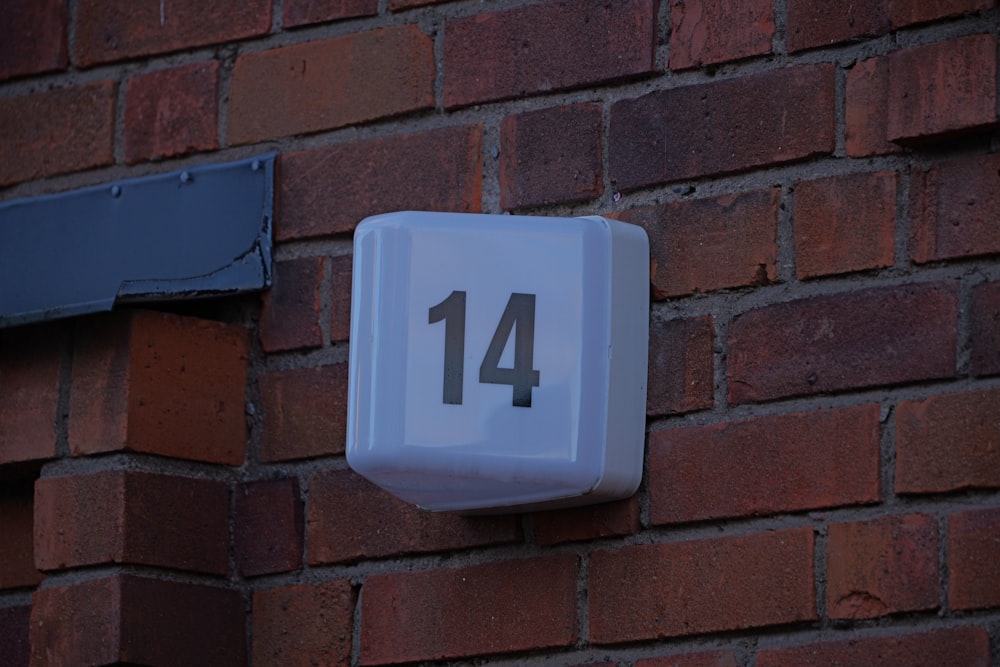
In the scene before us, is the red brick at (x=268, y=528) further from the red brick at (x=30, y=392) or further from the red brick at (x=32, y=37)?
the red brick at (x=32, y=37)

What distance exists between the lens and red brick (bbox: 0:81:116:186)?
1.82m

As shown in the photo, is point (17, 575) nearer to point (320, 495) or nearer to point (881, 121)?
point (320, 495)

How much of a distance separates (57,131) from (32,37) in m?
0.13

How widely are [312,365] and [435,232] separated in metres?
0.28

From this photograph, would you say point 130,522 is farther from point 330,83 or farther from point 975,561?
point 975,561

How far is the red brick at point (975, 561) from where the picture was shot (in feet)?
4.37

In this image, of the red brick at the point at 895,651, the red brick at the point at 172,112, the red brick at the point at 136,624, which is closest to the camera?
the red brick at the point at 895,651

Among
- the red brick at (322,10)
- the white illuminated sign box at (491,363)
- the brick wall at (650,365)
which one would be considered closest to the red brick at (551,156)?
the brick wall at (650,365)

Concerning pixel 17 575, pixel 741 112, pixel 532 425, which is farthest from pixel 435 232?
pixel 17 575

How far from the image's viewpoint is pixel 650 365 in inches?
59.9

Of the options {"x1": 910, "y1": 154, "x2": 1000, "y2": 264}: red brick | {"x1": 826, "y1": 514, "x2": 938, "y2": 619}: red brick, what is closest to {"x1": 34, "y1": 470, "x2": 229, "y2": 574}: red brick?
{"x1": 826, "y1": 514, "x2": 938, "y2": 619}: red brick

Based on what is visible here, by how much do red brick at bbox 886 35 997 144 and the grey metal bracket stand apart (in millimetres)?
637

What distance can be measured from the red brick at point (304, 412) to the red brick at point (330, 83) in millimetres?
211

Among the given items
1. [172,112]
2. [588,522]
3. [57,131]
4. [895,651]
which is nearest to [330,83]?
[172,112]
